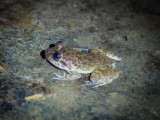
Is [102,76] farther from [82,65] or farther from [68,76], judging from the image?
[68,76]

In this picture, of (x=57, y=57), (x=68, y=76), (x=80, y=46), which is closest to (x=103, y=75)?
(x=68, y=76)

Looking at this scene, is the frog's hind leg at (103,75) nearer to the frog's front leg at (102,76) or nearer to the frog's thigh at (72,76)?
the frog's front leg at (102,76)

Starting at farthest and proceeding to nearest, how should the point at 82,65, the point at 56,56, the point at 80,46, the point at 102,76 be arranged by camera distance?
the point at 80,46 < the point at 82,65 < the point at 56,56 < the point at 102,76

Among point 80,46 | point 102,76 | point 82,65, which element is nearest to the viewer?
point 102,76

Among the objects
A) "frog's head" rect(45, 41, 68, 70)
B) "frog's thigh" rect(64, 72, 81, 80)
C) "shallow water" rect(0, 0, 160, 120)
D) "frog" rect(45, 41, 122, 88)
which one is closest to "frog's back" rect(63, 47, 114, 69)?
"frog" rect(45, 41, 122, 88)

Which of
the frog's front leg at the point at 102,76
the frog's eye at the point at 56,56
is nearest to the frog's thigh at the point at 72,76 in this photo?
the frog's front leg at the point at 102,76

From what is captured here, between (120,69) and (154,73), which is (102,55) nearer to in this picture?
(120,69)

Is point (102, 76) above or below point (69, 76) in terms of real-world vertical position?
above

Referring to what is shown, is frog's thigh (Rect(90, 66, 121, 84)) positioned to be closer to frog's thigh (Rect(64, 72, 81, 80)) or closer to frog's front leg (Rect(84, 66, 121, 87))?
frog's front leg (Rect(84, 66, 121, 87))
